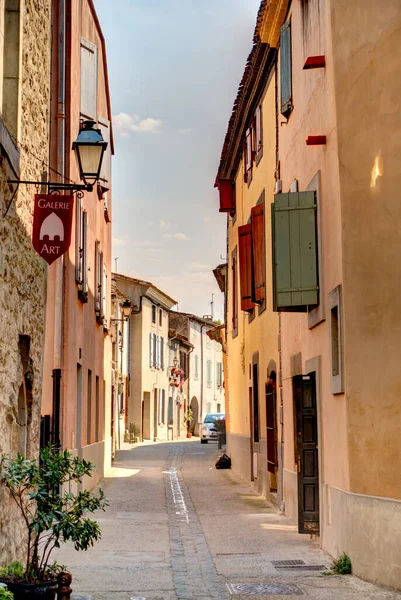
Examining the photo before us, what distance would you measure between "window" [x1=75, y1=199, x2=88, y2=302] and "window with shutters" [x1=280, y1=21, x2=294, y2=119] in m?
4.07

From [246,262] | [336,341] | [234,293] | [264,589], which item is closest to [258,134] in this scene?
[246,262]

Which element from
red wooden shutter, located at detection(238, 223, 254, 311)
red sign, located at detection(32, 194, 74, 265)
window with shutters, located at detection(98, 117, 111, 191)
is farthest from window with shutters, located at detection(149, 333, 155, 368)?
red sign, located at detection(32, 194, 74, 265)

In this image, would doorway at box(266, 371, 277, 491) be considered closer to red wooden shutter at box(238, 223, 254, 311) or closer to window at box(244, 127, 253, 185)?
red wooden shutter at box(238, 223, 254, 311)

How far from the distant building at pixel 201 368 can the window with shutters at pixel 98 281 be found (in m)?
39.5

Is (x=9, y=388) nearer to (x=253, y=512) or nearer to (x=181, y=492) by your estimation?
(x=253, y=512)

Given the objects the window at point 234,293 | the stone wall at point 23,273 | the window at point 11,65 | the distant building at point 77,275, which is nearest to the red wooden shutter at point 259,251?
the distant building at point 77,275

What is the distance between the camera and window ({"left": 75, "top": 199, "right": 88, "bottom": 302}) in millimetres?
16156

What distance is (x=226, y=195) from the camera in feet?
80.2

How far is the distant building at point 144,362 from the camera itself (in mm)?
46719

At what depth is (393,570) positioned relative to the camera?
849 centimetres

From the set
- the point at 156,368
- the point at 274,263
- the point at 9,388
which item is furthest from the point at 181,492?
the point at 156,368

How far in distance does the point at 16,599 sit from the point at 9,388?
1855mm

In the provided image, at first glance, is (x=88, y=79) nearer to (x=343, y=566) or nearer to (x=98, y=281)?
(x=98, y=281)

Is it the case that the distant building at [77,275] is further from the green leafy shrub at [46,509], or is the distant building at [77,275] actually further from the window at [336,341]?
the green leafy shrub at [46,509]
